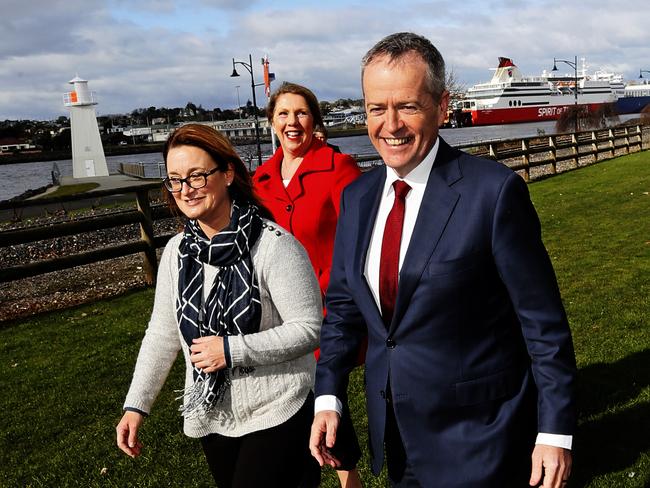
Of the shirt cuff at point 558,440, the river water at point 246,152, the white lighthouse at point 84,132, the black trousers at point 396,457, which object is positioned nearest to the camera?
the shirt cuff at point 558,440

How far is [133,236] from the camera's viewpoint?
15.3 m

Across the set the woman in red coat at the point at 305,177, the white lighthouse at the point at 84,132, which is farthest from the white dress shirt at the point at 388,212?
the white lighthouse at the point at 84,132

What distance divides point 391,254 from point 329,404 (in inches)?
20.6

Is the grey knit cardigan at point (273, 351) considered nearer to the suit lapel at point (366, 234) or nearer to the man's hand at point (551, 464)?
the suit lapel at point (366, 234)

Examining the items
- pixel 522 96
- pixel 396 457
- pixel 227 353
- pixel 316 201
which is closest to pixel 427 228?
pixel 396 457

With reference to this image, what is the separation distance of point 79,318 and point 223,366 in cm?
610

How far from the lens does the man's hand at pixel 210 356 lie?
2260 millimetres

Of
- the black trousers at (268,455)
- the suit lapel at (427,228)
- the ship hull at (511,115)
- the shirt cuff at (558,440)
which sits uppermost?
the ship hull at (511,115)

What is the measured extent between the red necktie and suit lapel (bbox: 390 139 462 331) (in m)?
0.07

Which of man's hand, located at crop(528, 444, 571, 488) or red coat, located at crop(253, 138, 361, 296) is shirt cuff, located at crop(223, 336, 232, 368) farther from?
red coat, located at crop(253, 138, 361, 296)

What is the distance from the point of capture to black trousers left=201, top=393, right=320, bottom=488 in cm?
238

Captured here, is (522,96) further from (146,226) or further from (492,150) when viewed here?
(146,226)

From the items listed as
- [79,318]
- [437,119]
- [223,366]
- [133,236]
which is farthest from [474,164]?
[133,236]

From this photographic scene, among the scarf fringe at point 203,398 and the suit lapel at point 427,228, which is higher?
the suit lapel at point 427,228
